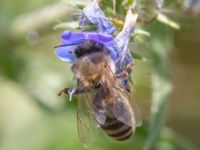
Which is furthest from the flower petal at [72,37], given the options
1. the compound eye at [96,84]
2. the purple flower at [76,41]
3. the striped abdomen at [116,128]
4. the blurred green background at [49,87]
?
the blurred green background at [49,87]

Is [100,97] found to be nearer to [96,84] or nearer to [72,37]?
[96,84]

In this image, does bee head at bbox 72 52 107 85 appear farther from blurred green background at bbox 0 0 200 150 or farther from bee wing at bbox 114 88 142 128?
blurred green background at bbox 0 0 200 150

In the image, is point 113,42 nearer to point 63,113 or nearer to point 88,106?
point 88,106

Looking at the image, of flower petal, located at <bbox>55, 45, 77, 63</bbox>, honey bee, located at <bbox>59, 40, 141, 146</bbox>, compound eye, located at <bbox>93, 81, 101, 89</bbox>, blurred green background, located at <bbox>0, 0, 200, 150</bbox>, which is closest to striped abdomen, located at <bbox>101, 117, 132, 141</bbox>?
honey bee, located at <bbox>59, 40, 141, 146</bbox>

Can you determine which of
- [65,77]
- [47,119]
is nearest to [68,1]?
[65,77]

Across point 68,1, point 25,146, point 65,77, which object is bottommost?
point 25,146

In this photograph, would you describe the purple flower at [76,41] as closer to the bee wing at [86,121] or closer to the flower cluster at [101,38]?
the flower cluster at [101,38]
